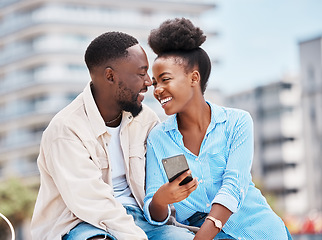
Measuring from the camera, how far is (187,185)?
2.66m

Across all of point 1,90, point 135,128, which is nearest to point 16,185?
point 1,90

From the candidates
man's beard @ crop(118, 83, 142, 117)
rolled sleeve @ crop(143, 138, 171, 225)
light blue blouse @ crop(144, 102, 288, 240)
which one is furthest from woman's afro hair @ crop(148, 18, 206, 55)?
rolled sleeve @ crop(143, 138, 171, 225)

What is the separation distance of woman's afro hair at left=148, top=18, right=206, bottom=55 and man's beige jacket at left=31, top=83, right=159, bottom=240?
18.7 inches

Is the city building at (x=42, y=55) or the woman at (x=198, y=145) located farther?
the city building at (x=42, y=55)

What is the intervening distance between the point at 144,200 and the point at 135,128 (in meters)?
0.46

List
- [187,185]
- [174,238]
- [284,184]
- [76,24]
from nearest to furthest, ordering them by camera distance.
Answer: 1. [187,185]
2. [174,238]
3. [76,24]
4. [284,184]

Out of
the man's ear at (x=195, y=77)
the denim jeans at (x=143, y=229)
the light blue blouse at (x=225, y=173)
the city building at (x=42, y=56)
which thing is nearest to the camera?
the denim jeans at (x=143, y=229)

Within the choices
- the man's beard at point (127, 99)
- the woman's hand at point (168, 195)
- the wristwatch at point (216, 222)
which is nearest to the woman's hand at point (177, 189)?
the woman's hand at point (168, 195)

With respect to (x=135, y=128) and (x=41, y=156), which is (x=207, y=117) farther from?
(x=41, y=156)

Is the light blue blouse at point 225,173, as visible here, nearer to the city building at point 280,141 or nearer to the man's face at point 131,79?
the man's face at point 131,79

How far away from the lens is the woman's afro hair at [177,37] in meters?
3.07

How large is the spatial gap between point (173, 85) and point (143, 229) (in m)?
0.81

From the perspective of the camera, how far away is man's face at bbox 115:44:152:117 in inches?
123

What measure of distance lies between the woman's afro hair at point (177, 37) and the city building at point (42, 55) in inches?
1572
